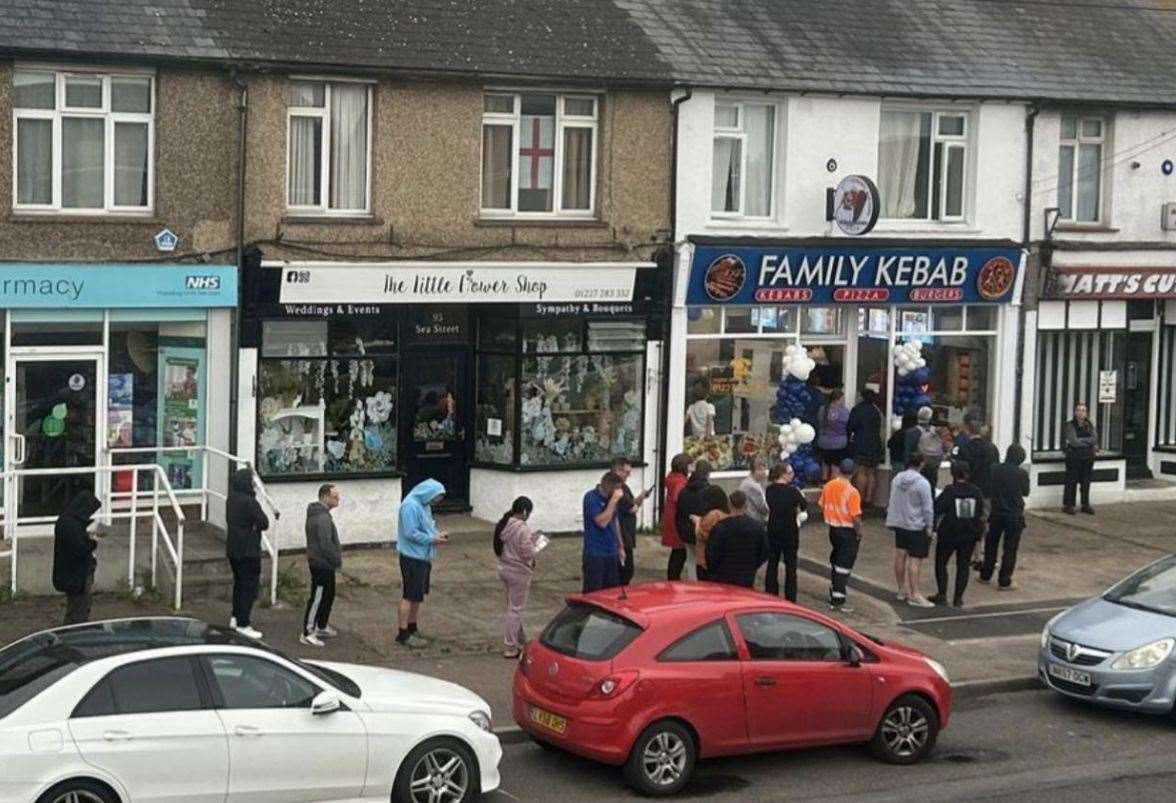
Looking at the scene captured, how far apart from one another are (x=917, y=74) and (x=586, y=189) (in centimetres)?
524

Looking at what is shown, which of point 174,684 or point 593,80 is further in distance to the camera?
point 593,80

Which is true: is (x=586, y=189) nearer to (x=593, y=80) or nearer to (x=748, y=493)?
(x=593, y=80)

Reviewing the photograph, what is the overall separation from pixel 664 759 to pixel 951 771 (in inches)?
102

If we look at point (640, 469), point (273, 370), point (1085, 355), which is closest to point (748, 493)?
point (640, 469)

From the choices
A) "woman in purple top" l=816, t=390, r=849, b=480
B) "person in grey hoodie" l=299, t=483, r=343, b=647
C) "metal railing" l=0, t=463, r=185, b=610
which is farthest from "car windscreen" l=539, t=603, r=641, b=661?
"woman in purple top" l=816, t=390, r=849, b=480

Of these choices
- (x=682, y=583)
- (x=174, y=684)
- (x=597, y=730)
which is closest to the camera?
Result: (x=174, y=684)

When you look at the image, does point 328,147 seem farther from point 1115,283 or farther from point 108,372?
point 1115,283

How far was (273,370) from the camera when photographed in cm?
2088

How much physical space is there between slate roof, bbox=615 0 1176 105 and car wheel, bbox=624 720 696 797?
11.5m

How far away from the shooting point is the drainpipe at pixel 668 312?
22.9 meters

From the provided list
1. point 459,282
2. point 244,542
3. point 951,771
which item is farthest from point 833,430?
point 951,771

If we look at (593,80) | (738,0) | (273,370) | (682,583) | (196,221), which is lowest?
(682,583)

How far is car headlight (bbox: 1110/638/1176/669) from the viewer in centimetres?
1548

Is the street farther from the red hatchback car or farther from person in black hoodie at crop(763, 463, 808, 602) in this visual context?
person in black hoodie at crop(763, 463, 808, 602)
